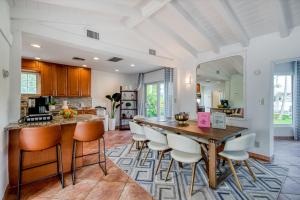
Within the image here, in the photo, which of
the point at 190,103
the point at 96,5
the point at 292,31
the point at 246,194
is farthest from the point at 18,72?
the point at 292,31

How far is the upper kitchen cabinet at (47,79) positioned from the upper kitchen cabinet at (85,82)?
91cm

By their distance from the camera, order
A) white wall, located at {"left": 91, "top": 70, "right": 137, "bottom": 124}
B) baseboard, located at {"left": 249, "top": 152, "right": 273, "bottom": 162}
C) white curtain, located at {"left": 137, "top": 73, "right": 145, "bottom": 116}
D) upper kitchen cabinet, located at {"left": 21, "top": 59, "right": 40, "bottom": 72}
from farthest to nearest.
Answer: white curtain, located at {"left": 137, "top": 73, "right": 145, "bottom": 116}
white wall, located at {"left": 91, "top": 70, "right": 137, "bottom": 124}
upper kitchen cabinet, located at {"left": 21, "top": 59, "right": 40, "bottom": 72}
baseboard, located at {"left": 249, "top": 152, "right": 273, "bottom": 162}

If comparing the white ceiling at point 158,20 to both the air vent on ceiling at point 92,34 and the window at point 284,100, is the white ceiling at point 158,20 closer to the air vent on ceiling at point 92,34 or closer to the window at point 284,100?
the air vent on ceiling at point 92,34

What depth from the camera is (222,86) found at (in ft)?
13.2

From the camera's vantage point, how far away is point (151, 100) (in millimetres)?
6500

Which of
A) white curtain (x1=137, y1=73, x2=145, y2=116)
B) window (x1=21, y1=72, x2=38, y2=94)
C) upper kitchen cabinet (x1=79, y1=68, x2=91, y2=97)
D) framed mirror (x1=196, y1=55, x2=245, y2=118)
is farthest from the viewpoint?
white curtain (x1=137, y1=73, x2=145, y2=116)

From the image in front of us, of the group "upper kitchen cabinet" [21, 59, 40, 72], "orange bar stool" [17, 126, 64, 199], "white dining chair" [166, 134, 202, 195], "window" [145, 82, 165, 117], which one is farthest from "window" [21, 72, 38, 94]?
"white dining chair" [166, 134, 202, 195]

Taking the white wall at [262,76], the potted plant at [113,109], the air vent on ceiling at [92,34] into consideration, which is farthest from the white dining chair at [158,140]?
the potted plant at [113,109]

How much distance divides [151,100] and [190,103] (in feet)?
7.11

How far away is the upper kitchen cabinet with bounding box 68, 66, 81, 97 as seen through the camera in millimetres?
5221

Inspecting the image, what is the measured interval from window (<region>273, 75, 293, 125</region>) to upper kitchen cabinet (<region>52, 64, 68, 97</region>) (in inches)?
279

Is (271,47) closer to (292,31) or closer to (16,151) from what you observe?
(292,31)

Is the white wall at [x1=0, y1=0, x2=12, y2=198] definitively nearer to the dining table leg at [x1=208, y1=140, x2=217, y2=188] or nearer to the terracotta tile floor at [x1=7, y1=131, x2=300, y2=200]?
the terracotta tile floor at [x1=7, y1=131, x2=300, y2=200]

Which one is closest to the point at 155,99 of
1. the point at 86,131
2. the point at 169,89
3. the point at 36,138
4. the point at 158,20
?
the point at 169,89
